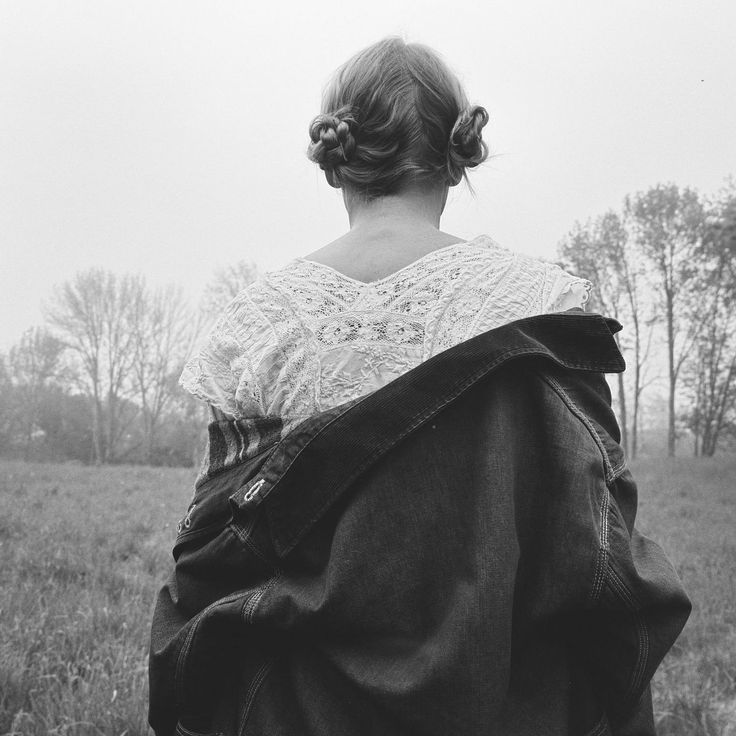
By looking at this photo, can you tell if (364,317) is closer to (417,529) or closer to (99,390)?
(417,529)

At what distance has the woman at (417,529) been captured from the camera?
0.98 meters

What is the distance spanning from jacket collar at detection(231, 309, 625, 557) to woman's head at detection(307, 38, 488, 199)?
0.58 meters

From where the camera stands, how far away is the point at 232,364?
1.34 meters

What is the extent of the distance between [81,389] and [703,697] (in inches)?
1274

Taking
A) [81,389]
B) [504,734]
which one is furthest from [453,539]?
[81,389]

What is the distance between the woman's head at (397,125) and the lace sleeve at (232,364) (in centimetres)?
45

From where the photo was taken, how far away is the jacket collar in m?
1.02

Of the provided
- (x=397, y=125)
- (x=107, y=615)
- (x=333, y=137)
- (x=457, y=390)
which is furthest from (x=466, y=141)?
(x=107, y=615)

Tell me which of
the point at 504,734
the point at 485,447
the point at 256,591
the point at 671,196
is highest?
the point at 671,196

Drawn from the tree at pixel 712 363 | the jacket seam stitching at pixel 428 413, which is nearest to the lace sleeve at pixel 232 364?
the jacket seam stitching at pixel 428 413

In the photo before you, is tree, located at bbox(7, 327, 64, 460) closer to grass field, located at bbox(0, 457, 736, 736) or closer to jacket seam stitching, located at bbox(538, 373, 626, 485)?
grass field, located at bbox(0, 457, 736, 736)

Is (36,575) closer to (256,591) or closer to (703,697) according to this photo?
(256,591)

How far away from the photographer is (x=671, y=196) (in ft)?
71.7

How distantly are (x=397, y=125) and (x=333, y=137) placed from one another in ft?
0.52
